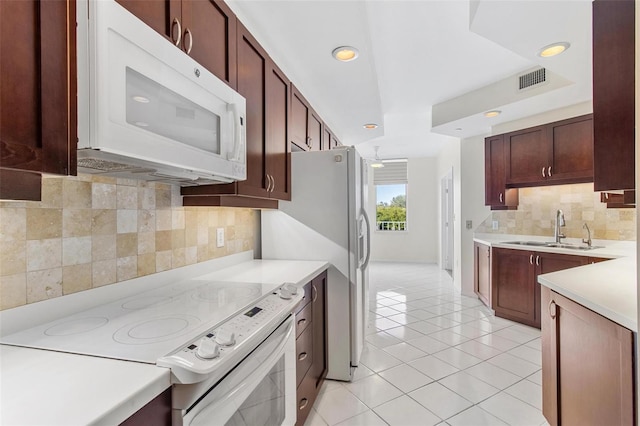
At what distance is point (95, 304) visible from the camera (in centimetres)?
124

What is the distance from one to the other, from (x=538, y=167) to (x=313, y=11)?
3.05 meters

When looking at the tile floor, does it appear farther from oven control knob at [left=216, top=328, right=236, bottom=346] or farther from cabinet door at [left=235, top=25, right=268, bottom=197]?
cabinet door at [left=235, top=25, right=268, bottom=197]

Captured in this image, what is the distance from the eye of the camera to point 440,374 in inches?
95.3

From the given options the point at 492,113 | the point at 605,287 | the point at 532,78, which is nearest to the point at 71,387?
the point at 605,287

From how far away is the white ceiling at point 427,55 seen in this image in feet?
6.07

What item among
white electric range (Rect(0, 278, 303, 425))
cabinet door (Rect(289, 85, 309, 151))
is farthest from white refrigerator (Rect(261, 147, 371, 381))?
white electric range (Rect(0, 278, 303, 425))

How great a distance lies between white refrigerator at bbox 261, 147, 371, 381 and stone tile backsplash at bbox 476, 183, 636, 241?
266 cm

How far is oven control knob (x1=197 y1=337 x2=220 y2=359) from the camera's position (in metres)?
0.82

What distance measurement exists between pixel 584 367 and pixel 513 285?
239 centimetres

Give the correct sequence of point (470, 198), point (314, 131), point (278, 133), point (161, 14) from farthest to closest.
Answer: point (470, 198) → point (314, 131) → point (278, 133) → point (161, 14)

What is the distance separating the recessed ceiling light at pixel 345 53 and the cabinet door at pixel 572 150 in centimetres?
246

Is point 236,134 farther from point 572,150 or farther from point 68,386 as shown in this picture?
point 572,150

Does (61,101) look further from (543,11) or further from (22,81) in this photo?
(543,11)

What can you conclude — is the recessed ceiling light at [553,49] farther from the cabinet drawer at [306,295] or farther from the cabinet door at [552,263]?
the cabinet drawer at [306,295]
